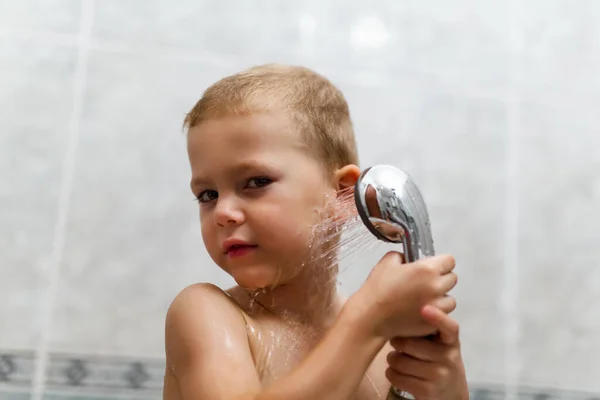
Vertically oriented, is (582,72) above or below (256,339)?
above

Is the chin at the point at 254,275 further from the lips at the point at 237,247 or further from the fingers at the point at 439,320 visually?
the fingers at the point at 439,320

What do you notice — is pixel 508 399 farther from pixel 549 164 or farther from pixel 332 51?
pixel 332 51

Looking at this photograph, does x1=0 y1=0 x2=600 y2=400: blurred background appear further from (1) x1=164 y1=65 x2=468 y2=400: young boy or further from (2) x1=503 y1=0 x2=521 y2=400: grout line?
(1) x1=164 y1=65 x2=468 y2=400: young boy

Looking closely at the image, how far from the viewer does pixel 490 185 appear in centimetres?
100

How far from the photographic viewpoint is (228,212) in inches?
23.3

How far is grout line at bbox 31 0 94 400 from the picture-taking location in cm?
84

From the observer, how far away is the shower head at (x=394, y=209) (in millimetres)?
503

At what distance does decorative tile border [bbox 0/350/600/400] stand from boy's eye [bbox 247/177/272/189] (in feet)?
1.18

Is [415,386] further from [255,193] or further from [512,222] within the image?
[512,222]

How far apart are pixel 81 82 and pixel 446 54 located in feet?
1.77

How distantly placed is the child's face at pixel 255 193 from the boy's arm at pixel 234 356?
1.8 inches

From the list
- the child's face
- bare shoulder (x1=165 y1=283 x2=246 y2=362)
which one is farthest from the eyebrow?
bare shoulder (x1=165 y1=283 x2=246 y2=362)

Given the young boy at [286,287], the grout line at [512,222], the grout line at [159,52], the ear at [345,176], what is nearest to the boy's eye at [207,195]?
the young boy at [286,287]

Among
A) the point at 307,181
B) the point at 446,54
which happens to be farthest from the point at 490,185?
the point at 307,181
